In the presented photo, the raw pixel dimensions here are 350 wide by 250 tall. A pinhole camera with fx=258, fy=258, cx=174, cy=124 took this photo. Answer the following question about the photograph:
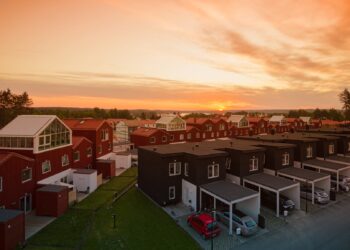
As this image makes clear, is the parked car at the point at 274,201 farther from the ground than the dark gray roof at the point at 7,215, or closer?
closer

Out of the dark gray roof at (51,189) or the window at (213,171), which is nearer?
the dark gray roof at (51,189)

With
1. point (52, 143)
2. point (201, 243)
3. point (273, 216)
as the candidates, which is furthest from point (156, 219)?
point (52, 143)

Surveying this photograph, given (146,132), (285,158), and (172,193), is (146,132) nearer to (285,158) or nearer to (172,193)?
(172,193)

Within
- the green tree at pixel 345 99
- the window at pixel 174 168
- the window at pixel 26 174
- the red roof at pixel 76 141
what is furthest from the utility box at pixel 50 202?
the green tree at pixel 345 99

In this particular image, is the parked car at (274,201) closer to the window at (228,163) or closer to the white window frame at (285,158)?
the window at (228,163)

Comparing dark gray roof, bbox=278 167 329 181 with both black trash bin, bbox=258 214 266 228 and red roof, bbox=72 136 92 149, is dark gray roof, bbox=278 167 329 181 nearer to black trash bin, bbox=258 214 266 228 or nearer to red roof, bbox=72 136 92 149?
black trash bin, bbox=258 214 266 228

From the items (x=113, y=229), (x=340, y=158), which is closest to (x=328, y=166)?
(x=340, y=158)
